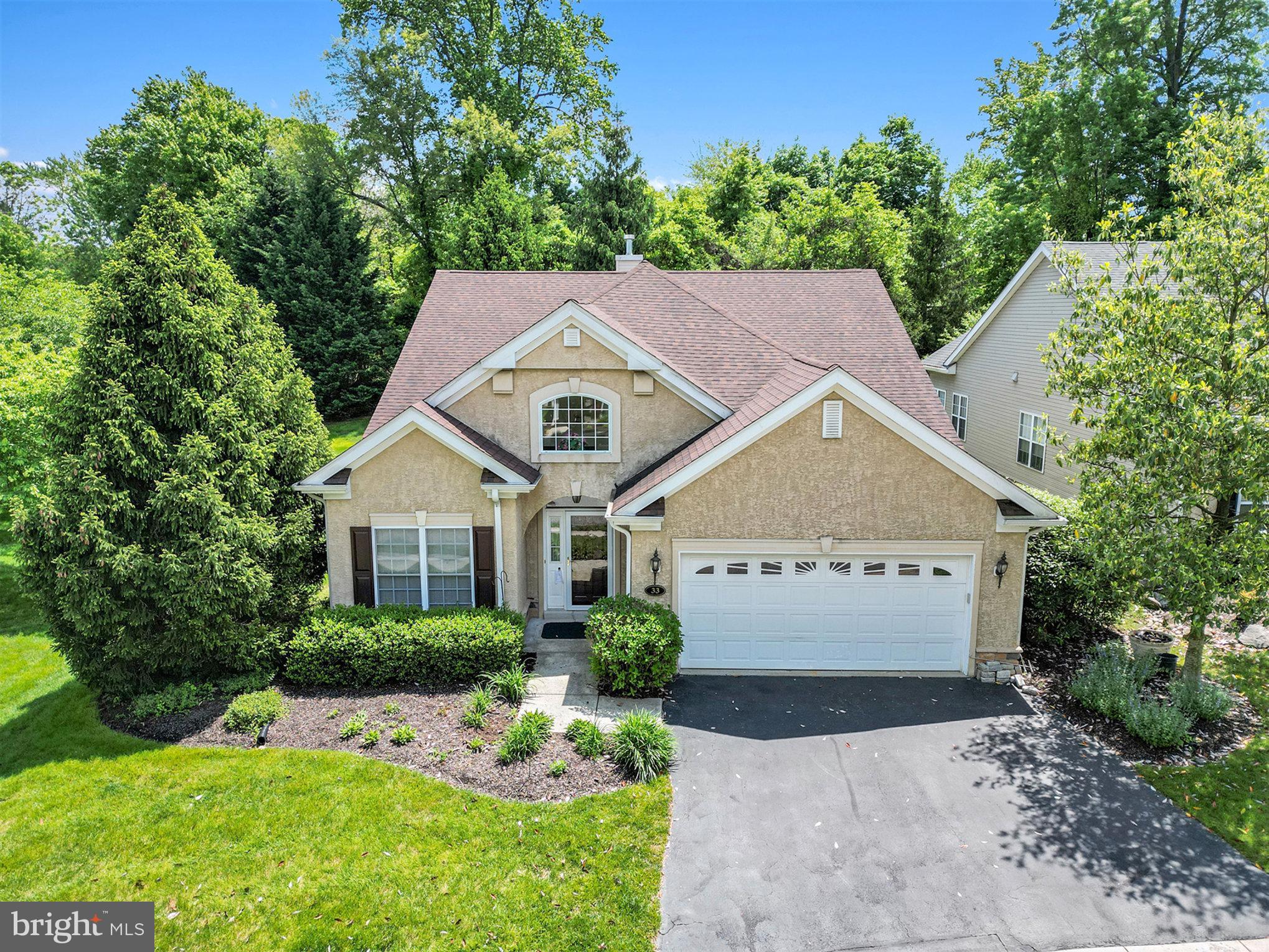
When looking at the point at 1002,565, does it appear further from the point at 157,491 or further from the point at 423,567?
the point at 157,491

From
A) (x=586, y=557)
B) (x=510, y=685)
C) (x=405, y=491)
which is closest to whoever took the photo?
(x=510, y=685)

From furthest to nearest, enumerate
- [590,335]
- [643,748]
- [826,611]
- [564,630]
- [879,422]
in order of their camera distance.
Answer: [564,630]
[590,335]
[826,611]
[879,422]
[643,748]

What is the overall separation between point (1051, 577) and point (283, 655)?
13.5 m

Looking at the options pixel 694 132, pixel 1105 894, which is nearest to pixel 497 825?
pixel 1105 894

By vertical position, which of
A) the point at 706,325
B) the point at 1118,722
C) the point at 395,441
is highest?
the point at 706,325

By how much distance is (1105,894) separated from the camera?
762 cm

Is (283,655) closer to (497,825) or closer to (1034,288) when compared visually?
(497,825)

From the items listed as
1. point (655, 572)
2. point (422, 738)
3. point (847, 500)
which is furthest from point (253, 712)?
point (847, 500)

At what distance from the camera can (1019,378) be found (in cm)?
2147

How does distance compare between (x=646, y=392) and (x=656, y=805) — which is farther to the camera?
(x=646, y=392)

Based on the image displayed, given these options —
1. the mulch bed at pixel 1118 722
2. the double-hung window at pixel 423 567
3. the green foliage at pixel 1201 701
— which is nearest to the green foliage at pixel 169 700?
the double-hung window at pixel 423 567

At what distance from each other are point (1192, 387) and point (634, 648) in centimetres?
825

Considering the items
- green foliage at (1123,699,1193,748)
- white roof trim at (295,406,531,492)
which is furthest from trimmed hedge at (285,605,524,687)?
green foliage at (1123,699,1193,748)

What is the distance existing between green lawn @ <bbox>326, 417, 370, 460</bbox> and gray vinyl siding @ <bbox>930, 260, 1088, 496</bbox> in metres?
21.5
